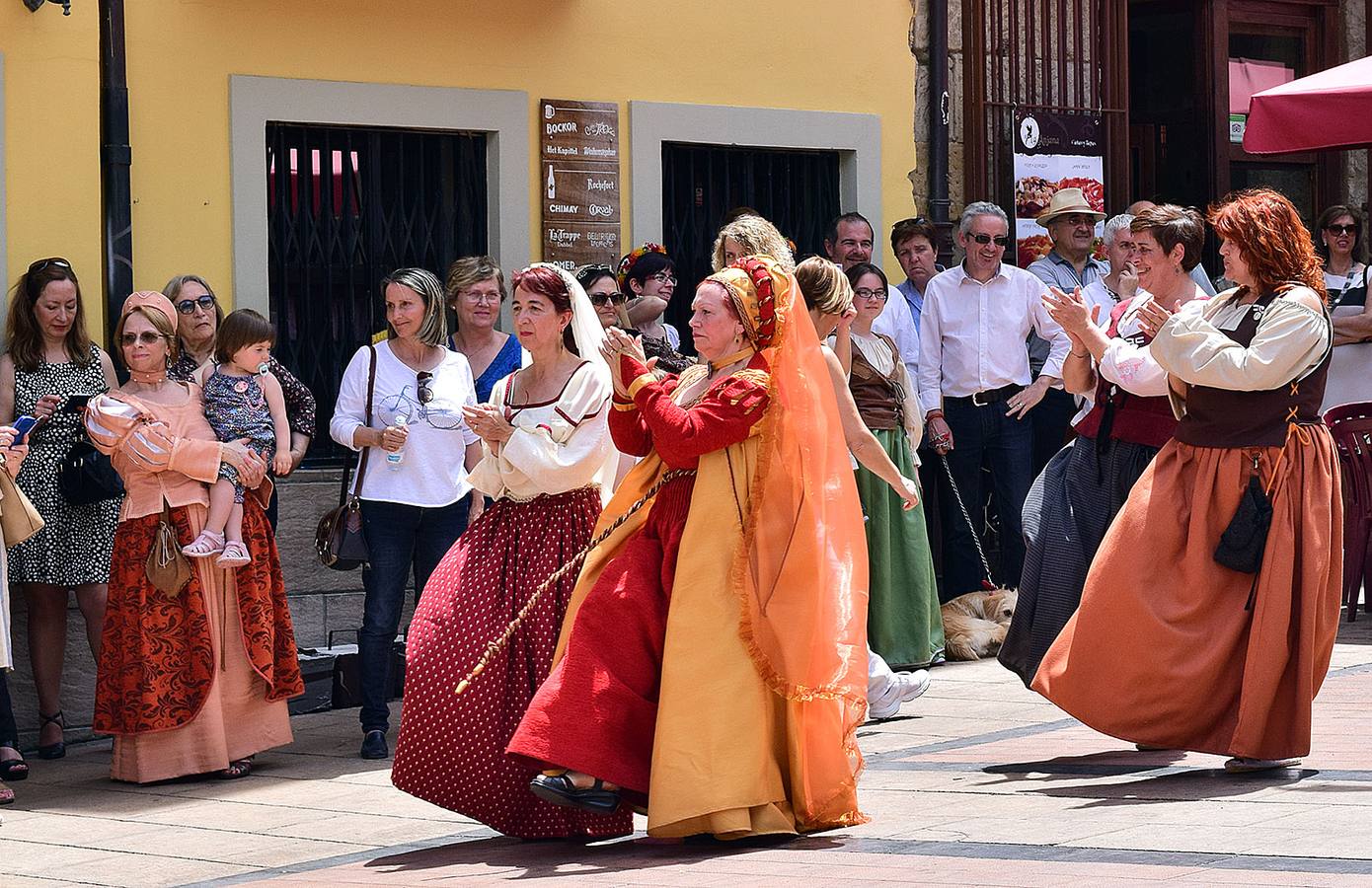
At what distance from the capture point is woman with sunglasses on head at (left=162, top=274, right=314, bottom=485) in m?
8.89

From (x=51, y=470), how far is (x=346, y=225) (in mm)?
2220

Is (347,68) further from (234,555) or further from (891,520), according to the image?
(891,520)

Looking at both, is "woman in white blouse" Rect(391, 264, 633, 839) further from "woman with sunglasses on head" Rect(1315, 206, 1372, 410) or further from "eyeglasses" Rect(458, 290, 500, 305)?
"woman with sunglasses on head" Rect(1315, 206, 1372, 410)

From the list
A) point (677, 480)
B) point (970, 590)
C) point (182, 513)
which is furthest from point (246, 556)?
point (970, 590)

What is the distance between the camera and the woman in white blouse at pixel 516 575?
6.74 m

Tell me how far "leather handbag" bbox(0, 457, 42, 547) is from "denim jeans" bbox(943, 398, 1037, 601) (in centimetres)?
473

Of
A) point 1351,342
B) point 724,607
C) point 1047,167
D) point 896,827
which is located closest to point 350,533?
point 724,607

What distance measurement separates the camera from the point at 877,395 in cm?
1002

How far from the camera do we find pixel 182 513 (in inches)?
328

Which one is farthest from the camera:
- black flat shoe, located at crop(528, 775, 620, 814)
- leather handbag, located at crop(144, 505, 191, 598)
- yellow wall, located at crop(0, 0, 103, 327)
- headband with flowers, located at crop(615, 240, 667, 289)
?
headband with flowers, located at crop(615, 240, 667, 289)

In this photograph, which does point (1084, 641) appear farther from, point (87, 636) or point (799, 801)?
point (87, 636)

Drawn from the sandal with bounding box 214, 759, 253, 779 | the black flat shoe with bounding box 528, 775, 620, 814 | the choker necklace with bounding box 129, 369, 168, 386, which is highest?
the choker necklace with bounding box 129, 369, 168, 386

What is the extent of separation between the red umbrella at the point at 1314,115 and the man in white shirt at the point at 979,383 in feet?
4.47

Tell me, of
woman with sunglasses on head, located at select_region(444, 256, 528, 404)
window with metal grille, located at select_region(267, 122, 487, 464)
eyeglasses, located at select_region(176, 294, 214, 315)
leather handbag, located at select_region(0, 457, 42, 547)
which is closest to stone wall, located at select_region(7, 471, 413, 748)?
window with metal grille, located at select_region(267, 122, 487, 464)
